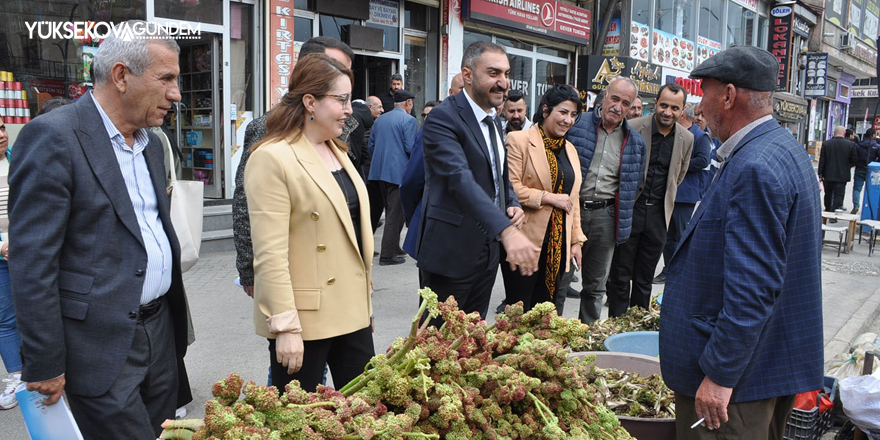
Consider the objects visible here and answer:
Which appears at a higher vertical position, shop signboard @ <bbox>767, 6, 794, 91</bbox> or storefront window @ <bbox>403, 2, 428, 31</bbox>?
shop signboard @ <bbox>767, 6, 794, 91</bbox>

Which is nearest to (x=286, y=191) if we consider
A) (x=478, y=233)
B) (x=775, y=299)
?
(x=478, y=233)

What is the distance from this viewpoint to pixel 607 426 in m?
1.90

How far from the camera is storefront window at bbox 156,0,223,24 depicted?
8.25m

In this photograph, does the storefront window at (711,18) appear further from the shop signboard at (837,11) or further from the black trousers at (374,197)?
the black trousers at (374,197)

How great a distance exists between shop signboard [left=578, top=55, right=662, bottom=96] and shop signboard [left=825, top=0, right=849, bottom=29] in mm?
17382

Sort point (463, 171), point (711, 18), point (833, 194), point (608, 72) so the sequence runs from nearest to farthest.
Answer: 1. point (463, 171)
2. point (833, 194)
3. point (608, 72)
4. point (711, 18)

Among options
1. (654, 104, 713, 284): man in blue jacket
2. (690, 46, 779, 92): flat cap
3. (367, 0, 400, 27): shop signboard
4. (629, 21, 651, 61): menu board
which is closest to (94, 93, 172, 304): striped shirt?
(690, 46, 779, 92): flat cap

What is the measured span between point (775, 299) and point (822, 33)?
→ 32.3 metres

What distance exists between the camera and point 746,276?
2.06 m

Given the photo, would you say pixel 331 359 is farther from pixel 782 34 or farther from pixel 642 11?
pixel 782 34

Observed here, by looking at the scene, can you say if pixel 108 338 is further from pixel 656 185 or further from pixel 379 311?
pixel 656 185

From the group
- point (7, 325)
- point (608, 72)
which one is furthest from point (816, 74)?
point (7, 325)

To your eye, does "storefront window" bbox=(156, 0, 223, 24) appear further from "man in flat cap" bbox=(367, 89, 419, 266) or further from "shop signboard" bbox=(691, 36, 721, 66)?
"shop signboard" bbox=(691, 36, 721, 66)

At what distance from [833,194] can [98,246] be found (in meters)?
16.3
